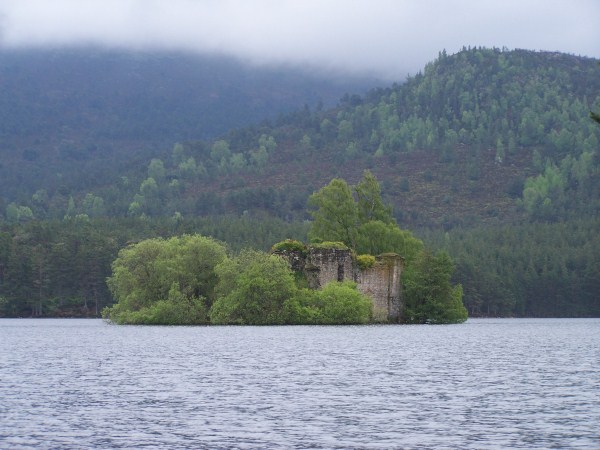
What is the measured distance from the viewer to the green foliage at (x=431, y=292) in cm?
10425

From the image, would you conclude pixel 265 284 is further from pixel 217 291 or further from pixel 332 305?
pixel 332 305

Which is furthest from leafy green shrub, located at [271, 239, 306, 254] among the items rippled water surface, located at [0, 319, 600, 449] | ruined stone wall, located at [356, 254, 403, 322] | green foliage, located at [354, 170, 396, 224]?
rippled water surface, located at [0, 319, 600, 449]

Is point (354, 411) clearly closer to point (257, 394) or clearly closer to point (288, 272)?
point (257, 394)

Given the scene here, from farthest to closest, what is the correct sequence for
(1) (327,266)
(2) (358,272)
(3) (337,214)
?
1. (3) (337,214)
2. (2) (358,272)
3. (1) (327,266)

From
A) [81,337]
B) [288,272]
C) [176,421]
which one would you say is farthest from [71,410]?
[288,272]

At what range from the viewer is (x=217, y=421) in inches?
1302

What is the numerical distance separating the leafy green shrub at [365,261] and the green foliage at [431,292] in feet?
20.2

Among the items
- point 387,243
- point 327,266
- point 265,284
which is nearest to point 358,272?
point 327,266

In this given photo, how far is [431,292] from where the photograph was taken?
350 ft

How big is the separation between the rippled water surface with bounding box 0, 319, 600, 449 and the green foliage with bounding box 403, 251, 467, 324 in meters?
34.2

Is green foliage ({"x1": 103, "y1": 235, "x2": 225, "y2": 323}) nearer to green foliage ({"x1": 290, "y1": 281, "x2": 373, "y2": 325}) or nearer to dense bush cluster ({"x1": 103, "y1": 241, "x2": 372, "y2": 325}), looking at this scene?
dense bush cluster ({"x1": 103, "y1": 241, "x2": 372, "y2": 325})

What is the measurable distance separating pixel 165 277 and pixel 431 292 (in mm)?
27212

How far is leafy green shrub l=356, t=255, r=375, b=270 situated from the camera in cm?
9869

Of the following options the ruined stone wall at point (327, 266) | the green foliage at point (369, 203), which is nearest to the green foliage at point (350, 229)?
the green foliage at point (369, 203)
